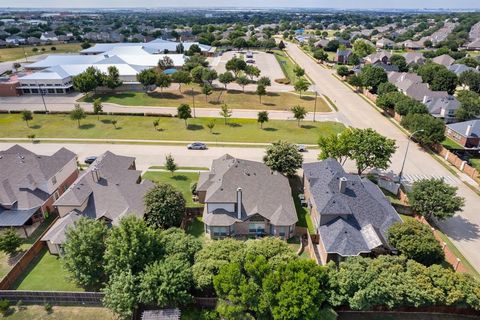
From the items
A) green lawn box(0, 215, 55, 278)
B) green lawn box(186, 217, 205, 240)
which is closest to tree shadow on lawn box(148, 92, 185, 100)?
green lawn box(0, 215, 55, 278)

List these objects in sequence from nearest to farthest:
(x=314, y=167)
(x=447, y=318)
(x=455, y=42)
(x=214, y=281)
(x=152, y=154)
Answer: (x=214, y=281), (x=447, y=318), (x=314, y=167), (x=152, y=154), (x=455, y=42)

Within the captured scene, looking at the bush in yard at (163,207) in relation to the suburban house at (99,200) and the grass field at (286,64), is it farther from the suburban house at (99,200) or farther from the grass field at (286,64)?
the grass field at (286,64)

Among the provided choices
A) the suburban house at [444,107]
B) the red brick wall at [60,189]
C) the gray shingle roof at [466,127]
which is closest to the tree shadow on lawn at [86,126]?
the red brick wall at [60,189]

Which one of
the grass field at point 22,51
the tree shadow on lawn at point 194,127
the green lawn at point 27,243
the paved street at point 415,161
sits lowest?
the paved street at point 415,161

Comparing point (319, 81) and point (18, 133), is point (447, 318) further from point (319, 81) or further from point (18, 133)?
point (319, 81)

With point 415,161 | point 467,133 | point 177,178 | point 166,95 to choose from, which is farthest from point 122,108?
point 467,133

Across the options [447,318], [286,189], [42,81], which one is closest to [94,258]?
[286,189]
